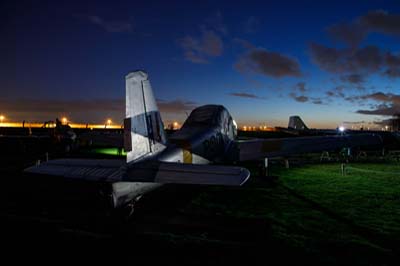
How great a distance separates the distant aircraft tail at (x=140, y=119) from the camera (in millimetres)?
6730

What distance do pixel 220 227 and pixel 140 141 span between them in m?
2.84

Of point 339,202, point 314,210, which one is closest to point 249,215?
point 314,210

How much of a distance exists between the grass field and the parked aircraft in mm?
1816

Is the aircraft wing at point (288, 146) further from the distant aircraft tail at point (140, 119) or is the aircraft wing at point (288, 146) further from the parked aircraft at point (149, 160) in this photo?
the distant aircraft tail at point (140, 119)

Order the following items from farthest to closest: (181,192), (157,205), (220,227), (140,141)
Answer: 1. (181,192)
2. (157,205)
3. (140,141)
4. (220,227)

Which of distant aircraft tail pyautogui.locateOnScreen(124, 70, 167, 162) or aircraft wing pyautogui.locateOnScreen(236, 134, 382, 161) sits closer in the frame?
distant aircraft tail pyautogui.locateOnScreen(124, 70, 167, 162)

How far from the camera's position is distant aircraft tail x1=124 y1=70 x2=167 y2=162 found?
22.1 ft

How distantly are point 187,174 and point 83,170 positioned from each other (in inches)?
90.2

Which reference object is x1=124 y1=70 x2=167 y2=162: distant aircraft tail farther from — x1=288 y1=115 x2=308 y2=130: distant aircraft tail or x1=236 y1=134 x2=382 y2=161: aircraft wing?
x1=288 y1=115 x2=308 y2=130: distant aircraft tail

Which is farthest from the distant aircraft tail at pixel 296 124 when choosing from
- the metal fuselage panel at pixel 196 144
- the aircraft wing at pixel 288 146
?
the metal fuselage panel at pixel 196 144

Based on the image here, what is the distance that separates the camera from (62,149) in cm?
2717

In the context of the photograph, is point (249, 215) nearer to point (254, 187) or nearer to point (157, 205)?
point (157, 205)

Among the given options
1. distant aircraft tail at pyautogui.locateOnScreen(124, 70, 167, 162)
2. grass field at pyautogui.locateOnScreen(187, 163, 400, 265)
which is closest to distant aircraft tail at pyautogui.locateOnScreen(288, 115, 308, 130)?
grass field at pyautogui.locateOnScreen(187, 163, 400, 265)

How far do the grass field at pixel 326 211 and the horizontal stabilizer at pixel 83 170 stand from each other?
3202 millimetres
